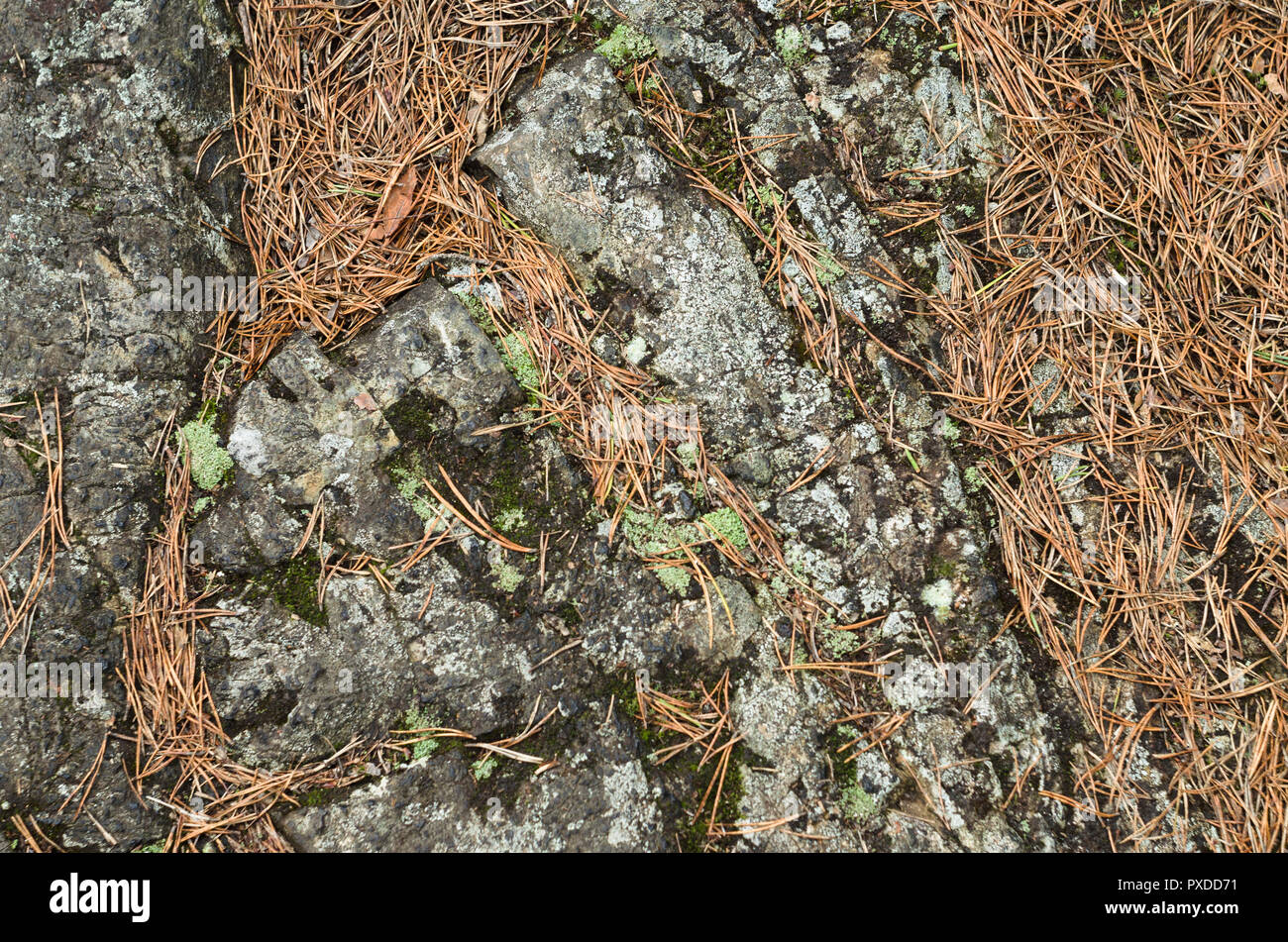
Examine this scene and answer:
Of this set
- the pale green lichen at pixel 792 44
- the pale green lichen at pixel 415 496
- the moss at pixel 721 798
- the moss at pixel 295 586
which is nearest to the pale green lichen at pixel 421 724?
the moss at pixel 295 586

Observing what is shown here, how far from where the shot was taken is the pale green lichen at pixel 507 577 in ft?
8.00

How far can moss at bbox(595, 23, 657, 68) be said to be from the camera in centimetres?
271

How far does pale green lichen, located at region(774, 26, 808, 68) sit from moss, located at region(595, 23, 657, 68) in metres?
0.50

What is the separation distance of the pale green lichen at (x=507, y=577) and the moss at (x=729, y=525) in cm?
67

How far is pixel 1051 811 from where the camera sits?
238cm

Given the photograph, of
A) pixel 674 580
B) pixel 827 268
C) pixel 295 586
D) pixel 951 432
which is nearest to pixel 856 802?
pixel 674 580

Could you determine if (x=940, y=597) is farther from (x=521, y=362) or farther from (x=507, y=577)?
(x=521, y=362)

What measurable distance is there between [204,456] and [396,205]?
1125mm

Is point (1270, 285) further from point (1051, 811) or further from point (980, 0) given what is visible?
point (1051, 811)

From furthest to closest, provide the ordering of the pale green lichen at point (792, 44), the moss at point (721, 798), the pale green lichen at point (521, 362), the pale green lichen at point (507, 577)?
the pale green lichen at point (792, 44), the pale green lichen at point (521, 362), the pale green lichen at point (507, 577), the moss at point (721, 798)

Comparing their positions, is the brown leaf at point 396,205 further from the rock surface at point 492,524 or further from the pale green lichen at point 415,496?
the pale green lichen at point 415,496

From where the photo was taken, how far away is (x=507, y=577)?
8.00ft

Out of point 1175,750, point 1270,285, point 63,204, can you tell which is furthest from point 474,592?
point 1270,285

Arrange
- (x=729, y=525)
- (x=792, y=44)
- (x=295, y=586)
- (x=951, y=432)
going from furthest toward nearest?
(x=792, y=44) → (x=951, y=432) → (x=729, y=525) → (x=295, y=586)
